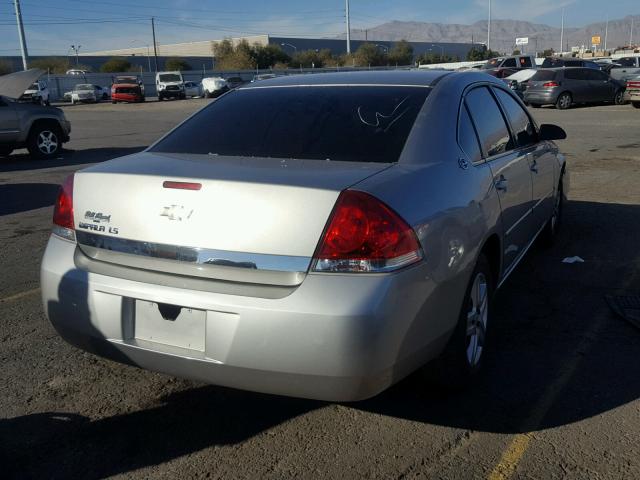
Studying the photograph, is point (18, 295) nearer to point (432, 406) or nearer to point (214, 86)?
point (432, 406)

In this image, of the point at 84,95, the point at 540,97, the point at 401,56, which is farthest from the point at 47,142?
the point at 401,56

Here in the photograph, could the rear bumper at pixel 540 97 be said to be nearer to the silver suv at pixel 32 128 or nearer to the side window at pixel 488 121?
the silver suv at pixel 32 128

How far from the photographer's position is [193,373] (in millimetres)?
2867

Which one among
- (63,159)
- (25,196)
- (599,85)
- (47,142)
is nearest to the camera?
(25,196)

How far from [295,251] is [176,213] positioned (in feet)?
1.89

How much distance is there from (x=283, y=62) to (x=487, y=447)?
86.5 m

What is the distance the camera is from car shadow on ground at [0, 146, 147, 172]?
1335 cm

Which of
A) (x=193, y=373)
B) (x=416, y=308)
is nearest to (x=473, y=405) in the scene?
(x=416, y=308)

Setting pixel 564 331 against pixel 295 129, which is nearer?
pixel 295 129

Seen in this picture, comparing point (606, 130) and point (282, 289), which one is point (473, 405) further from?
point (606, 130)

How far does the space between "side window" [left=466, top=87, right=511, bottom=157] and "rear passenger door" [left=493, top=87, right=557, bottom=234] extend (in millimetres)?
204

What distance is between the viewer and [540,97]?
26.3 meters

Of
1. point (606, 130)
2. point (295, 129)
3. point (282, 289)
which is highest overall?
point (295, 129)

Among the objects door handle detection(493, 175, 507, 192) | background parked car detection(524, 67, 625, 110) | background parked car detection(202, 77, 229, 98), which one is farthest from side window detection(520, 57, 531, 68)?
door handle detection(493, 175, 507, 192)
